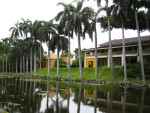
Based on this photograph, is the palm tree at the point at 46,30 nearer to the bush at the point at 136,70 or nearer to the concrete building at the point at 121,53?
the concrete building at the point at 121,53

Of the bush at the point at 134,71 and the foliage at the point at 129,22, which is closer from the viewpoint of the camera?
the bush at the point at 134,71

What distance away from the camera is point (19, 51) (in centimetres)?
5175

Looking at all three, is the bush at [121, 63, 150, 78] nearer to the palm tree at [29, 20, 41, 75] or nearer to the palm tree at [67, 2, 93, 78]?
the palm tree at [67, 2, 93, 78]

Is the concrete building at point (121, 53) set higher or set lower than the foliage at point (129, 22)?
lower

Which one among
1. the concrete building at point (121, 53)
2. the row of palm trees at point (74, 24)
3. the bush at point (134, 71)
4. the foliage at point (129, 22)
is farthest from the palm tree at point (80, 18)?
the concrete building at point (121, 53)

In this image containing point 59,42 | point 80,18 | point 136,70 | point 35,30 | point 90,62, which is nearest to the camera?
point 136,70

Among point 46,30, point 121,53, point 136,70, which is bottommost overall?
point 136,70

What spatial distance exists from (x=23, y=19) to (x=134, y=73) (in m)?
36.0

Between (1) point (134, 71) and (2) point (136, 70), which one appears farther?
(1) point (134, 71)

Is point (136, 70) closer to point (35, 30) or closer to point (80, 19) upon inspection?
point (80, 19)

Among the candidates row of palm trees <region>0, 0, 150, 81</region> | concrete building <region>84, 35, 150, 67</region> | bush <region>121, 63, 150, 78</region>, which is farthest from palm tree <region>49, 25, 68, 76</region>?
bush <region>121, 63, 150, 78</region>

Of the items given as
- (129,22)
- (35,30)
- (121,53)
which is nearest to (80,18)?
(129,22)

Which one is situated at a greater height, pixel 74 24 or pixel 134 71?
pixel 74 24

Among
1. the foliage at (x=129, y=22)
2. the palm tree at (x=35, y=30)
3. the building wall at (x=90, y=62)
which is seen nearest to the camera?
the foliage at (x=129, y=22)
